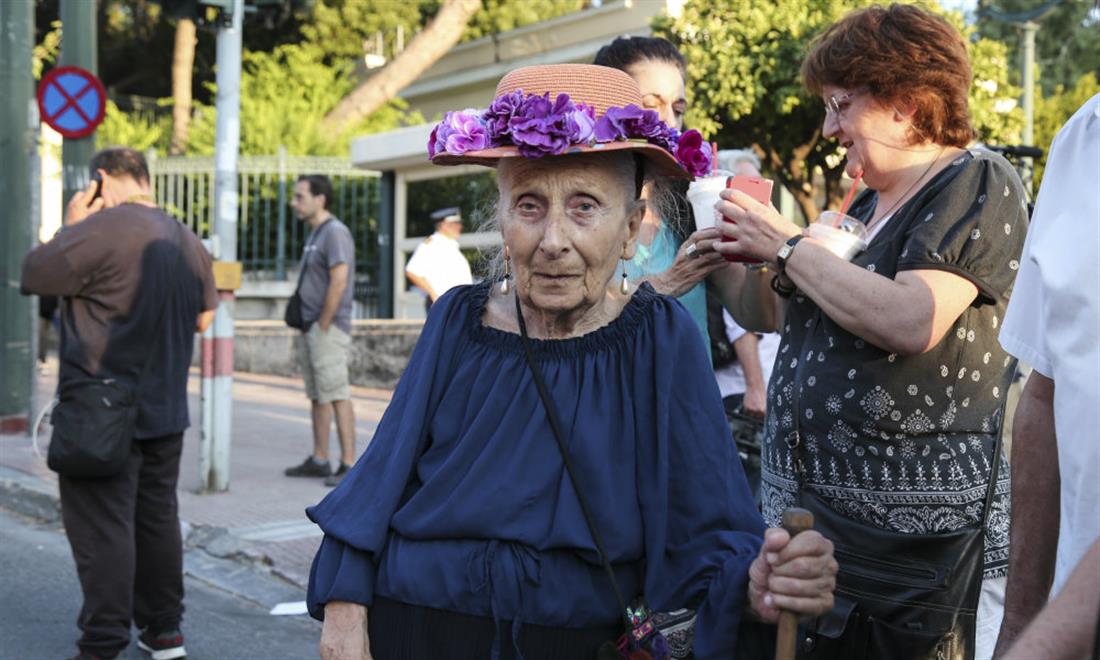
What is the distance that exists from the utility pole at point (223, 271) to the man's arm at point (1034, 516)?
6.41m

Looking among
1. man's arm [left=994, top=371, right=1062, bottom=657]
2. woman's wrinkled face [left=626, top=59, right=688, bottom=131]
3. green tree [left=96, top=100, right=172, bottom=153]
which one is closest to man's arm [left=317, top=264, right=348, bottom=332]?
woman's wrinkled face [left=626, top=59, right=688, bottom=131]

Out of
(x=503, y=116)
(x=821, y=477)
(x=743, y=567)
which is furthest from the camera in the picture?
(x=821, y=477)

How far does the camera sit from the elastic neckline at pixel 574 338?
2.45m

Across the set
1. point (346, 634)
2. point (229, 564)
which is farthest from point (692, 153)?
point (229, 564)

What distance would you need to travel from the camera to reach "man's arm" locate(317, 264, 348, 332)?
8.82 m

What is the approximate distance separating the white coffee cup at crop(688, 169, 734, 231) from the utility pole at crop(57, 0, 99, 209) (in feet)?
26.3

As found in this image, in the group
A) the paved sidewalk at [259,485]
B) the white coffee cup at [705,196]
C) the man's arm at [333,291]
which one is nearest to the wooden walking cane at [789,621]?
the white coffee cup at [705,196]

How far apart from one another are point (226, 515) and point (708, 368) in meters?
5.71

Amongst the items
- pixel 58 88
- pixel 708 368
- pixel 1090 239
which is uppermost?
pixel 58 88

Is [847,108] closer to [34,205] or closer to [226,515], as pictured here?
[226,515]

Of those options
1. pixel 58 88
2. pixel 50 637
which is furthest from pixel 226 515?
pixel 58 88

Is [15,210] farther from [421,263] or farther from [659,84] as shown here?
[659,84]

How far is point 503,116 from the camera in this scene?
2447 millimetres

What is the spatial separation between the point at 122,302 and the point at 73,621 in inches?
61.7
